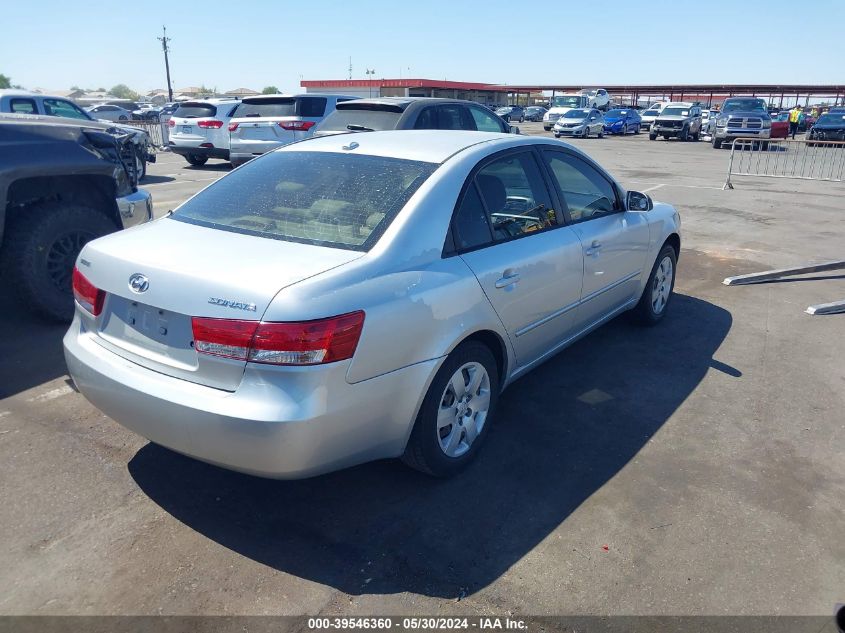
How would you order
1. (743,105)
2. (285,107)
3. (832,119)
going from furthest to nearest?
(832,119), (743,105), (285,107)

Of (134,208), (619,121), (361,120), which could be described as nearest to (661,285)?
(134,208)

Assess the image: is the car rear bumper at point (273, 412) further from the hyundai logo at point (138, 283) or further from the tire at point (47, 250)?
the tire at point (47, 250)

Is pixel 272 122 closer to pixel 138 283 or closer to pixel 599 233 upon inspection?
pixel 599 233

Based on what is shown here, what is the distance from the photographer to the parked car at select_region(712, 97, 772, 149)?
89.9ft

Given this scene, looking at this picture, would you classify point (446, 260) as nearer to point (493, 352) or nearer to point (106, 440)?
point (493, 352)

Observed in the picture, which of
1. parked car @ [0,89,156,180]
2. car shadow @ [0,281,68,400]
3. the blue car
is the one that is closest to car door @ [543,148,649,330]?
car shadow @ [0,281,68,400]

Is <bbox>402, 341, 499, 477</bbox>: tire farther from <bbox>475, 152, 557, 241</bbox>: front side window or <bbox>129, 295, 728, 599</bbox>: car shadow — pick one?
<bbox>475, 152, 557, 241</bbox>: front side window

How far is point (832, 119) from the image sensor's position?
30922mm

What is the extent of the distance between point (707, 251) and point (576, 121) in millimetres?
27472

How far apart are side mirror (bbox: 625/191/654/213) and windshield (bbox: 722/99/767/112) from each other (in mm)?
27561

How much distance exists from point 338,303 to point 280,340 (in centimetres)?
28

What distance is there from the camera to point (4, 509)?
10.3 ft

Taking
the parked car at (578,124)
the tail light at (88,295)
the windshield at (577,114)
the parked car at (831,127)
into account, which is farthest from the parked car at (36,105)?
the parked car at (831,127)

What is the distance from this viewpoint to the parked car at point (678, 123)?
3388 centimetres
